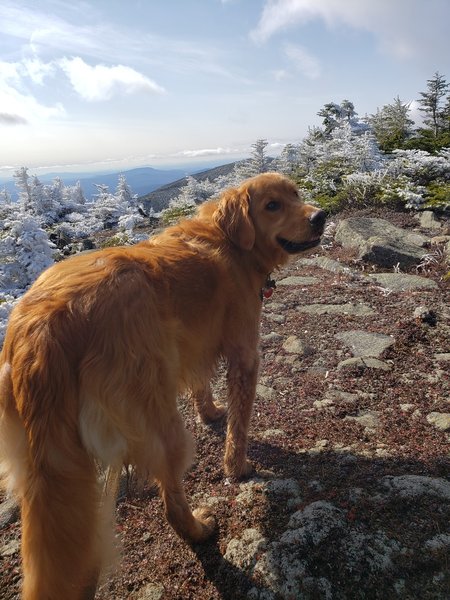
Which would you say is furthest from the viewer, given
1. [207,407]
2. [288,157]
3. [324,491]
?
[288,157]

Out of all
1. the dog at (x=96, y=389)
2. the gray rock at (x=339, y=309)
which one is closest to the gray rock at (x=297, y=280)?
the gray rock at (x=339, y=309)

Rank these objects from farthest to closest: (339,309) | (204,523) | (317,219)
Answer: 1. (339,309)
2. (317,219)
3. (204,523)

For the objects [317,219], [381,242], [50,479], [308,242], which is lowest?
[381,242]

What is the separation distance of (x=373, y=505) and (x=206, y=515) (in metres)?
1.17

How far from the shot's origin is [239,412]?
3551mm

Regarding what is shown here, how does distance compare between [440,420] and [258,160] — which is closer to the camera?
[440,420]

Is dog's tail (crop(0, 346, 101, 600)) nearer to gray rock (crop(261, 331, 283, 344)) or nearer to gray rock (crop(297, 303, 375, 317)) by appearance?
gray rock (crop(261, 331, 283, 344))

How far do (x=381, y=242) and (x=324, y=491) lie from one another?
6.51m

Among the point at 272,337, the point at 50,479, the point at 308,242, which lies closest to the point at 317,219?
the point at 308,242

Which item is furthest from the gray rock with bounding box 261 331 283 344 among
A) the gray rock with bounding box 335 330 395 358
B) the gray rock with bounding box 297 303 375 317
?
the gray rock with bounding box 297 303 375 317

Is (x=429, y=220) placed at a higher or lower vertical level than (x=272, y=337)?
higher

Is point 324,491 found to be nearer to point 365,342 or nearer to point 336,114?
point 365,342

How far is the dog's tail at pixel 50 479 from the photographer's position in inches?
74.0

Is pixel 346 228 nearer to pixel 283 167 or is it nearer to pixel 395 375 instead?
pixel 395 375
